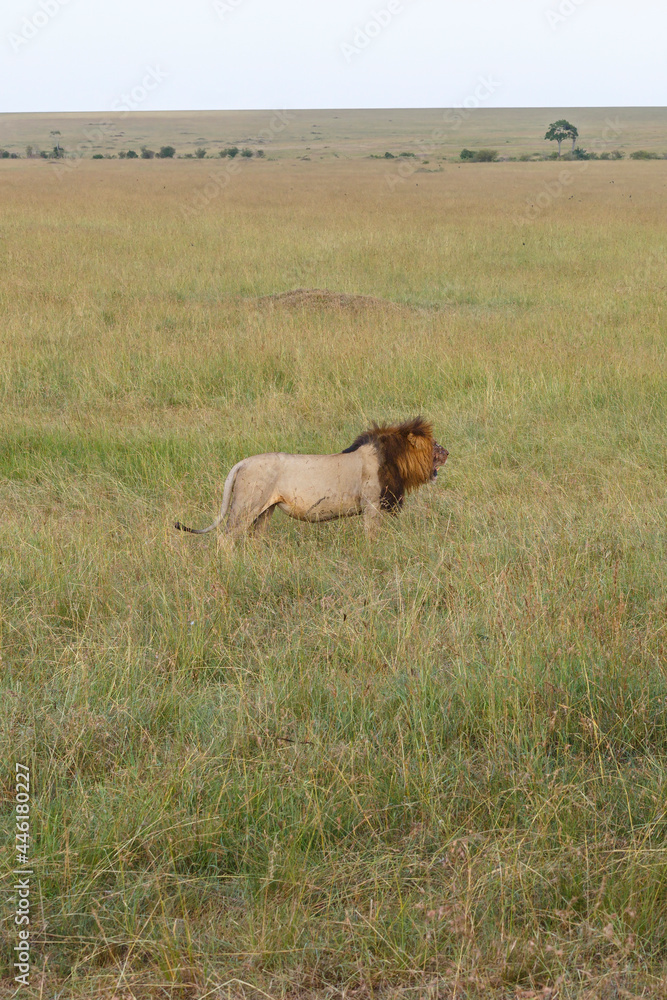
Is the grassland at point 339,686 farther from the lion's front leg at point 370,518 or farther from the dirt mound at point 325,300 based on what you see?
the dirt mound at point 325,300

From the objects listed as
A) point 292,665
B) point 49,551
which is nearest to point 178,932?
point 292,665

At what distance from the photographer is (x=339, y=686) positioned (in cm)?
297

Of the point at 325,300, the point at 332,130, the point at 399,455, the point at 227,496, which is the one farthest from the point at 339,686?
the point at 332,130

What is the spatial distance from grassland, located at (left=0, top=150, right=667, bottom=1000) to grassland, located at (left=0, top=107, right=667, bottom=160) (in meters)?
77.6

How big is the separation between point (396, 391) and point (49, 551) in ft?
13.2

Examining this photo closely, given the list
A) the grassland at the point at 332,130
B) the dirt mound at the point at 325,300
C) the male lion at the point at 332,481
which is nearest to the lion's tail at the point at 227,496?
the male lion at the point at 332,481

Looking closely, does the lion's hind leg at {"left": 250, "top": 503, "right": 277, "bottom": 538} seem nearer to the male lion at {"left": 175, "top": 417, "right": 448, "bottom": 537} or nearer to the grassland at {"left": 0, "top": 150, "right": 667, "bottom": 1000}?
the male lion at {"left": 175, "top": 417, "right": 448, "bottom": 537}

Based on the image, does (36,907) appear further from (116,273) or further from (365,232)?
(365,232)

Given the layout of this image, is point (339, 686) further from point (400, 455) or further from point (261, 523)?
point (400, 455)

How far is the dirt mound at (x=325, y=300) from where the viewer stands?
11.0 meters

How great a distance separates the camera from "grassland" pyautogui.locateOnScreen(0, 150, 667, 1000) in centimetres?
203

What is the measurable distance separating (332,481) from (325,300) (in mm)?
7187

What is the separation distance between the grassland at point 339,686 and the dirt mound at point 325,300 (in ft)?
9.05

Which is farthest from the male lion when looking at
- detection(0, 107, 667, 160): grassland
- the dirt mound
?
detection(0, 107, 667, 160): grassland
